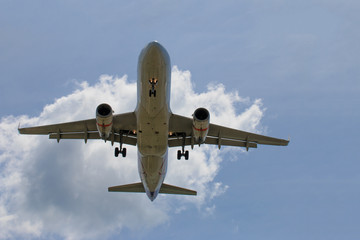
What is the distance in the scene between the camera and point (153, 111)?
73.9ft

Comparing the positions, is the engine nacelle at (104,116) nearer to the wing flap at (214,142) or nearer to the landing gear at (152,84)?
the landing gear at (152,84)

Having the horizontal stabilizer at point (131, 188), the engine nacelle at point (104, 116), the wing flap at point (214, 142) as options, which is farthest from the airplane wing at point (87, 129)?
the horizontal stabilizer at point (131, 188)

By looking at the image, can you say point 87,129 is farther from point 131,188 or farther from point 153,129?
point 153,129

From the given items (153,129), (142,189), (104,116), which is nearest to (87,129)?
(104,116)

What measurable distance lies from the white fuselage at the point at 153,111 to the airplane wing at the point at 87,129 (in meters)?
2.62

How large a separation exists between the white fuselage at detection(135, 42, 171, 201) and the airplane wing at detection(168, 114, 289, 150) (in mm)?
2390

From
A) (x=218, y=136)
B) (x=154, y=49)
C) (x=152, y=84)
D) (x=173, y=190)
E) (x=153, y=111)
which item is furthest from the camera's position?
(x=173, y=190)

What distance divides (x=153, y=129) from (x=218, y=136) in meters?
6.24

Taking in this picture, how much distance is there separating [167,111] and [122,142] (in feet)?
21.0

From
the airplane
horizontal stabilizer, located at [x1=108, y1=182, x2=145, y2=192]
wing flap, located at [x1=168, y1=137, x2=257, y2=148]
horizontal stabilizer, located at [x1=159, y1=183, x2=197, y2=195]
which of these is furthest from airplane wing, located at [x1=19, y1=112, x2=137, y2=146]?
horizontal stabilizer, located at [x1=159, y1=183, x2=197, y2=195]

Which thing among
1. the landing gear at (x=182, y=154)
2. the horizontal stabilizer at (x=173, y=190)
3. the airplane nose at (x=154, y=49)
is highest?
the airplane nose at (x=154, y=49)

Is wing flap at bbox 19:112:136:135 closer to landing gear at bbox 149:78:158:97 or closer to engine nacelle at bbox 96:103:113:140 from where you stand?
engine nacelle at bbox 96:103:113:140

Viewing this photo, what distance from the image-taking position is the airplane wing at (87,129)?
26634 millimetres

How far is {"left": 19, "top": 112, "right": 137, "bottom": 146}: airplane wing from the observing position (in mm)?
26634
